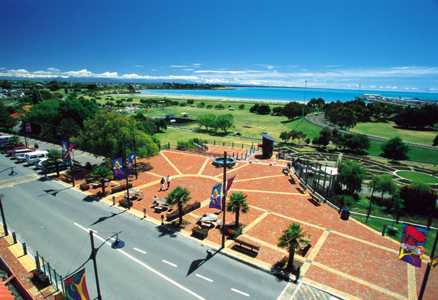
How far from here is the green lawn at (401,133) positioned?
290ft

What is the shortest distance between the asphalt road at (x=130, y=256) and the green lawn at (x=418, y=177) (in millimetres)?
45150

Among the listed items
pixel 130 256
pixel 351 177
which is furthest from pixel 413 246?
pixel 351 177

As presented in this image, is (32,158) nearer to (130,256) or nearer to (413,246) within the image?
(130,256)

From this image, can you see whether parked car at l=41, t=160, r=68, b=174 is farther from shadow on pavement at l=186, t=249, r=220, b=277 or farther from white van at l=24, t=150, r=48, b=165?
shadow on pavement at l=186, t=249, r=220, b=277

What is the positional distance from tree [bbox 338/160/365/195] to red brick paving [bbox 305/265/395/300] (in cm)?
2351

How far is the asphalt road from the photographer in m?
17.0

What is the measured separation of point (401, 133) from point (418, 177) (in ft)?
199

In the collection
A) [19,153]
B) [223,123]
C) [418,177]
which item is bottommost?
[418,177]

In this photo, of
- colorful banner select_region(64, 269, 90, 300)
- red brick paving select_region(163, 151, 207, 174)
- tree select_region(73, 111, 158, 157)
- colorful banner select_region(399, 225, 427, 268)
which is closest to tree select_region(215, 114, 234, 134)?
red brick paving select_region(163, 151, 207, 174)

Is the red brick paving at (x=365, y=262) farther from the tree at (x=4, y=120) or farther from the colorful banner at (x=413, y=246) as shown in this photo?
the tree at (x=4, y=120)

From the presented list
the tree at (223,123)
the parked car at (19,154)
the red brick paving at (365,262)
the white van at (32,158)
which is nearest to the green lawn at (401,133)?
the tree at (223,123)

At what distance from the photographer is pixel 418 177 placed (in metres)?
50.2

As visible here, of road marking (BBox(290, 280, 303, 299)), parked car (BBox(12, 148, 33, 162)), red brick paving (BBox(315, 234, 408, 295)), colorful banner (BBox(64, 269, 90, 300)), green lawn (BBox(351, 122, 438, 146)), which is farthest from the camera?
green lawn (BBox(351, 122, 438, 146))

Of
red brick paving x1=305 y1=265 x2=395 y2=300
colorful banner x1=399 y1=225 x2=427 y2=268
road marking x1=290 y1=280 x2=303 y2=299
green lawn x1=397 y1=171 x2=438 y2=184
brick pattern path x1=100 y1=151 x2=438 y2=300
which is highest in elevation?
colorful banner x1=399 y1=225 x2=427 y2=268
